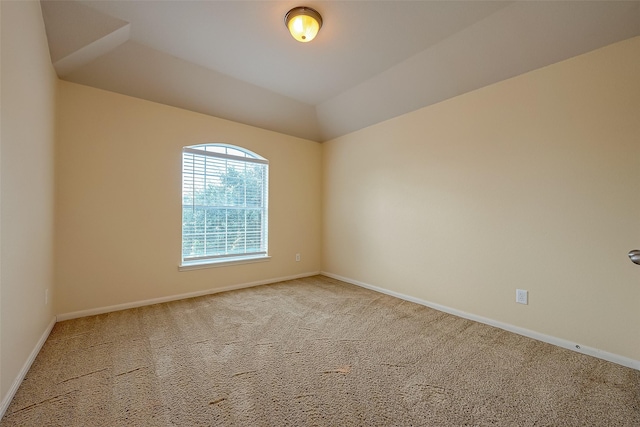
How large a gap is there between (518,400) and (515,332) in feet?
3.56

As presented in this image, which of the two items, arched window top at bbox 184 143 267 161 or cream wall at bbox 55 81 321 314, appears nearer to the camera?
cream wall at bbox 55 81 321 314

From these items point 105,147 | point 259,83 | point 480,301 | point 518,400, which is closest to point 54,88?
point 105,147

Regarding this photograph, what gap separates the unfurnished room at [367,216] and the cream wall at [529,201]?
0.6 inches

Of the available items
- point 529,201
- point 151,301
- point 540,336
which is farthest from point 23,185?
point 540,336

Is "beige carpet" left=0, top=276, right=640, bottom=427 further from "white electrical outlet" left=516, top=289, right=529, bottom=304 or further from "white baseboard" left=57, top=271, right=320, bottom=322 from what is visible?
"white electrical outlet" left=516, top=289, right=529, bottom=304

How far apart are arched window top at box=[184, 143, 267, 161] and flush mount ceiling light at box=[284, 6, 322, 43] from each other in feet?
6.15

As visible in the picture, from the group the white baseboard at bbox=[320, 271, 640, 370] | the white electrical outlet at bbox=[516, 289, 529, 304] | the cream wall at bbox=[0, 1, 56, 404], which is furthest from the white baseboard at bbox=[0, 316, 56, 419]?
the white electrical outlet at bbox=[516, 289, 529, 304]

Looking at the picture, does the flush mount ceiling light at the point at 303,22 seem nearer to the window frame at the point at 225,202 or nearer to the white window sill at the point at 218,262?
the window frame at the point at 225,202

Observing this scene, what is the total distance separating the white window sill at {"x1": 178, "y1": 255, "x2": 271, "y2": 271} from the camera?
3252 millimetres

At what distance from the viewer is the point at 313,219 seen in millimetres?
4512

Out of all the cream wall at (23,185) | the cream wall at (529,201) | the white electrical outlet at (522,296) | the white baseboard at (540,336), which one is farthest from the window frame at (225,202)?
the white electrical outlet at (522,296)

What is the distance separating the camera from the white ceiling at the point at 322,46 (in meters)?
1.98

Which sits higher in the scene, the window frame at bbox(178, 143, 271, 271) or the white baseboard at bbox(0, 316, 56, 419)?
the window frame at bbox(178, 143, 271, 271)

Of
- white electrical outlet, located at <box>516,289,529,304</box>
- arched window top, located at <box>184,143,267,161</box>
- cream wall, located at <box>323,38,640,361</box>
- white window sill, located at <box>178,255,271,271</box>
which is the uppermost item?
arched window top, located at <box>184,143,267,161</box>
